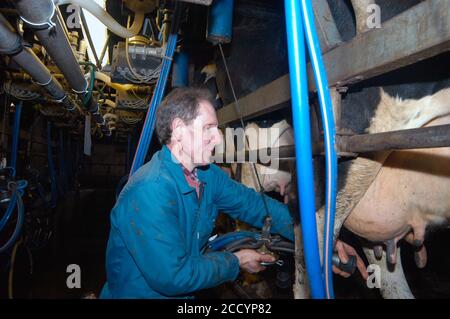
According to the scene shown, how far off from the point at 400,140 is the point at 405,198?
76cm

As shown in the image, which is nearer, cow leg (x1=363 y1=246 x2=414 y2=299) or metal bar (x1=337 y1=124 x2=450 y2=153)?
metal bar (x1=337 y1=124 x2=450 y2=153)

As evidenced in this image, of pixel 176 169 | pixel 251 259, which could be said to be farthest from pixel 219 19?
pixel 251 259

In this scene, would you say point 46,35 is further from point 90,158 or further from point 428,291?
point 90,158

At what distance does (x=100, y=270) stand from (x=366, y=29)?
5052 millimetres

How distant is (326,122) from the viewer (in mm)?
723

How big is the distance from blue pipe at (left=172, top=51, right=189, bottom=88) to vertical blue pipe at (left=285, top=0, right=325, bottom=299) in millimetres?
1649

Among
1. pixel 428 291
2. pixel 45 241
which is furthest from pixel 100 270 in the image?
pixel 428 291

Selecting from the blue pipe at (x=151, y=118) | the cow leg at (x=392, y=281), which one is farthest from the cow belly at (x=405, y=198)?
the blue pipe at (x=151, y=118)

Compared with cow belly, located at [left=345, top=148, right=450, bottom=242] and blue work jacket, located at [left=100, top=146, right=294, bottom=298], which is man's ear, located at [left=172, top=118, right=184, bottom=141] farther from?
cow belly, located at [left=345, top=148, right=450, bottom=242]

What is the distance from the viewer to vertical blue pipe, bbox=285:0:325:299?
2.19ft

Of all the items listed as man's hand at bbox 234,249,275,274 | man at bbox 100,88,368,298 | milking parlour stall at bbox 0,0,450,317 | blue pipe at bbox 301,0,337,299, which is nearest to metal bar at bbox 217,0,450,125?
milking parlour stall at bbox 0,0,450,317

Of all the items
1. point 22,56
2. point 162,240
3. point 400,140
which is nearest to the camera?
point 400,140

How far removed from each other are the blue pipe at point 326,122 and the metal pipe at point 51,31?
3.01 feet

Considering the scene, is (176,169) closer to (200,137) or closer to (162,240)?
(200,137)
